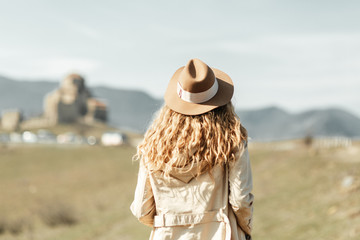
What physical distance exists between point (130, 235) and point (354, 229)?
7169 millimetres

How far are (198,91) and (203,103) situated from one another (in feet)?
0.29

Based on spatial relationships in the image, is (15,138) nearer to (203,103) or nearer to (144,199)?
(144,199)

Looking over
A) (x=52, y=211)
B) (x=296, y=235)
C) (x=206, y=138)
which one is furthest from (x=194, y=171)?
(x=52, y=211)

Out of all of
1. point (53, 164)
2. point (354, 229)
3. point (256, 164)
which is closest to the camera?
point (354, 229)

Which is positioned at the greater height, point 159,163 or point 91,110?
point 159,163

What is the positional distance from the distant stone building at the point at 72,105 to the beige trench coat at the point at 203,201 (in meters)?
97.2

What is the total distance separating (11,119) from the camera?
9594cm

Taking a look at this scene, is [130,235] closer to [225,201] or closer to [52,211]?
[52,211]

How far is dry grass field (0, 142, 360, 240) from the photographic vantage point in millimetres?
Result: 11109

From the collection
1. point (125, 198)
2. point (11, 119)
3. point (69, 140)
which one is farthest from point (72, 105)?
point (125, 198)

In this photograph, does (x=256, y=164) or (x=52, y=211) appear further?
(x=256, y=164)

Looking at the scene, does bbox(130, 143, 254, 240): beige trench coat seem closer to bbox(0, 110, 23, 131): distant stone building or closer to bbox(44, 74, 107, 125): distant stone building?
bbox(0, 110, 23, 131): distant stone building

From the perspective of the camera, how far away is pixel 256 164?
1093 inches

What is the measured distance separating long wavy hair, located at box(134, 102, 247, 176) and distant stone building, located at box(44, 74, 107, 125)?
9730cm
